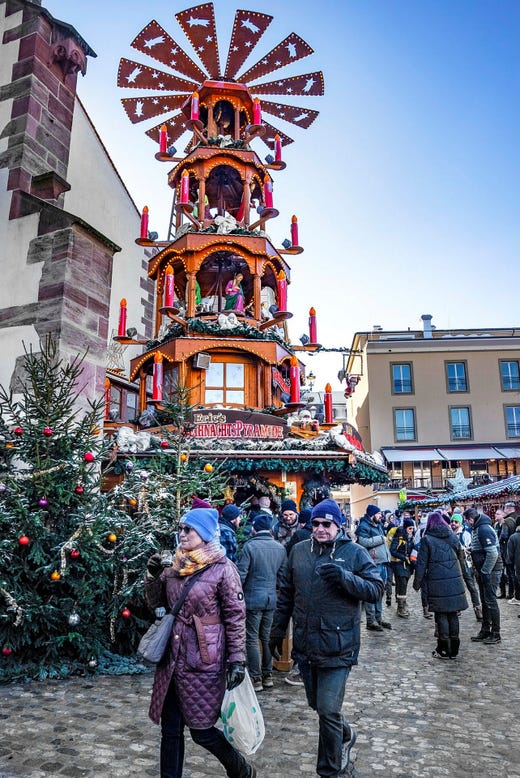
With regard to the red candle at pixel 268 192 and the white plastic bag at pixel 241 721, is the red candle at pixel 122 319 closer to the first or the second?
the red candle at pixel 268 192

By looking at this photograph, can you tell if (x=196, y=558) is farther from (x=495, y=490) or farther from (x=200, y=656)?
(x=495, y=490)

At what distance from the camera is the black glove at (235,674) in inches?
126

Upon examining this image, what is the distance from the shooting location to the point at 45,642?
5.77m

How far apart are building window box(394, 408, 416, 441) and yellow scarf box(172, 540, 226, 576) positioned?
4109 cm

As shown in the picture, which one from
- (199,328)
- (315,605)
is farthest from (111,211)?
(315,605)

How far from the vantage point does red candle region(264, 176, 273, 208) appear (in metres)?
16.5

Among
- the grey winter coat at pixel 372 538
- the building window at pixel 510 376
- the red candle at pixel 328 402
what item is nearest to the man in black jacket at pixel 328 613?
the grey winter coat at pixel 372 538

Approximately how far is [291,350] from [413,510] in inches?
828

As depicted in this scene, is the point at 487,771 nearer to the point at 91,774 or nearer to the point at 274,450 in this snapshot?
the point at 91,774

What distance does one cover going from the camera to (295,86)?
63.9ft

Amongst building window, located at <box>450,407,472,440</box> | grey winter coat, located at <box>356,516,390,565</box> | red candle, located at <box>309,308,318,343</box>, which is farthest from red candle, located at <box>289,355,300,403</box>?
building window, located at <box>450,407,472,440</box>

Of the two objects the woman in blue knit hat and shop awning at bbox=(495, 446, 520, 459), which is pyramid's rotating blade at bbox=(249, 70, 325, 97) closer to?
the woman in blue knit hat

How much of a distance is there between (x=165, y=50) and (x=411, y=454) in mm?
31026

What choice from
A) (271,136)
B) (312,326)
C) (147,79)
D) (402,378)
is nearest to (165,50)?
(147,79)
